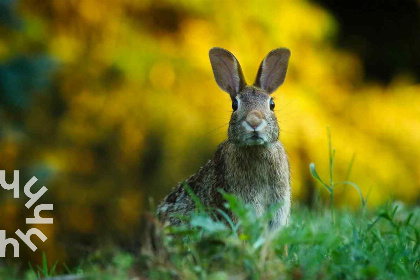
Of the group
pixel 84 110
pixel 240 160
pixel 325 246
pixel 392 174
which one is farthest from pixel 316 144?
pixel 325 246

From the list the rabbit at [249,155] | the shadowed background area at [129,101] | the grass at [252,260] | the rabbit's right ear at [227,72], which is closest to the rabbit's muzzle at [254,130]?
the rabbit at [249,155]

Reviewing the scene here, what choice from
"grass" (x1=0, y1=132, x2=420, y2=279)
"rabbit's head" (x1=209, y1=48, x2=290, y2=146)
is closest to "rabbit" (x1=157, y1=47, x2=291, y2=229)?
"rabbit's head" (x1=209, y1=48, x2=290, y2=146)

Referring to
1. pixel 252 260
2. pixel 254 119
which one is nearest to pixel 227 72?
pixel 254 119

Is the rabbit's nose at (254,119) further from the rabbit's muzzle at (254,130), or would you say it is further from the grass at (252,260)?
the grass at (252,260)

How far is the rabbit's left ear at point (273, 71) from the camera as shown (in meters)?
3.91

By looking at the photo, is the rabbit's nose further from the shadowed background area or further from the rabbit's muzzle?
the shadowed background area

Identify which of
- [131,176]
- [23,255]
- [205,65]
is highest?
[205,65]

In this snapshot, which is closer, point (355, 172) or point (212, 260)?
point (212, 260)

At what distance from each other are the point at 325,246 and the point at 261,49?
5736 mm

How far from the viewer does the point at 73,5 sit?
314 inches

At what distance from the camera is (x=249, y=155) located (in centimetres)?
368

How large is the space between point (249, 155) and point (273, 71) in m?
0.60

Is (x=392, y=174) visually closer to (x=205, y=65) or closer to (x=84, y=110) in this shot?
(x=205, y=65)

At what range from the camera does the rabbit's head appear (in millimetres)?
3518
